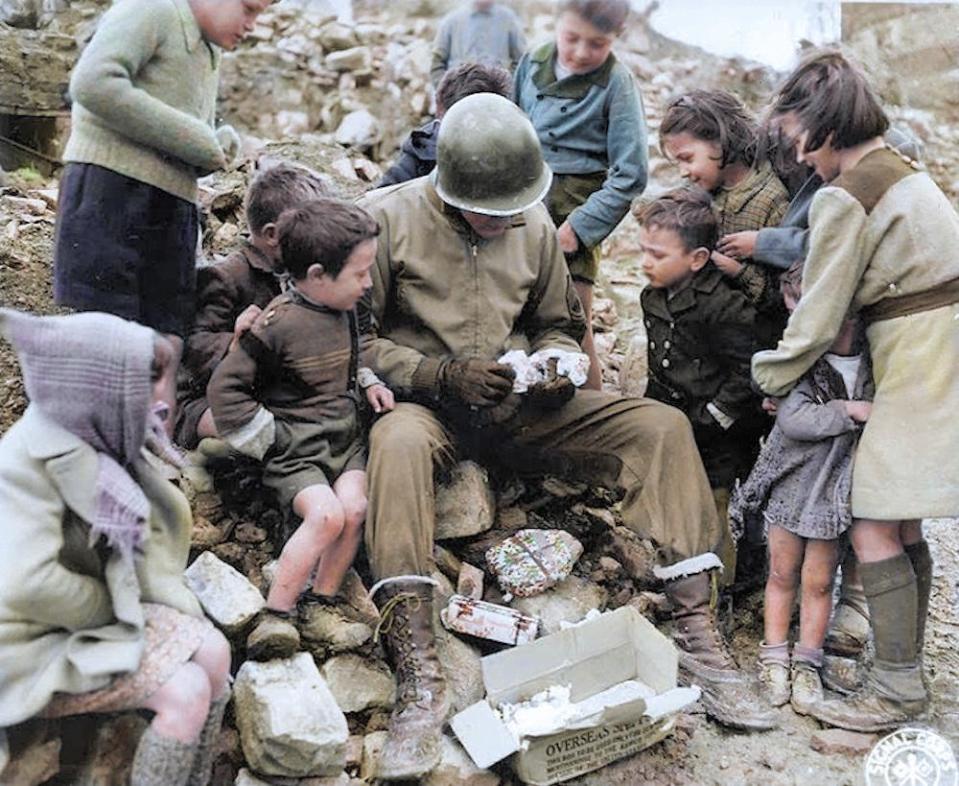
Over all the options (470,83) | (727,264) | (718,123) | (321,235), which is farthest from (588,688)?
(470,83)

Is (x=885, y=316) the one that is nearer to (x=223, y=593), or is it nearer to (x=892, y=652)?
(x=892, y=652)

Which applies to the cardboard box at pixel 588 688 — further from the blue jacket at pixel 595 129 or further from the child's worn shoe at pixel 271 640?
the blue jacket at pixel 595 129

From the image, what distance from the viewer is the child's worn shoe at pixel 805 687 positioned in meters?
3.46

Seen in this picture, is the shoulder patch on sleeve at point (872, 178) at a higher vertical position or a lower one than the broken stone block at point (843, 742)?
higher

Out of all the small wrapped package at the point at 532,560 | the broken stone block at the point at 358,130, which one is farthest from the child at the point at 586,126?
the broken stone block at the point at 358,130

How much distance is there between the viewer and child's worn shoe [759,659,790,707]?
350 cm

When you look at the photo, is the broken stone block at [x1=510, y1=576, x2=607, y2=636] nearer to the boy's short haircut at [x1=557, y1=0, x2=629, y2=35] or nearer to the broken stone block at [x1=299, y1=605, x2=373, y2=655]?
the broken stone block at [x1=299, y1=605, x2=373, y2=655]

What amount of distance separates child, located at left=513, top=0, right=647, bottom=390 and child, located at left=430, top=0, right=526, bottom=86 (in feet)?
1.23

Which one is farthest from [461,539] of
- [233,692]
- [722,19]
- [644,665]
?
[722,19]

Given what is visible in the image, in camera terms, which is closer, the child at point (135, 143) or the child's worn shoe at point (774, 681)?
the child at point (135, 143)

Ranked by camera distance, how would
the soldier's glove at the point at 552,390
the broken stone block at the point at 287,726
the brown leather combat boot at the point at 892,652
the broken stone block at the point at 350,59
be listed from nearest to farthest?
the broken stone block at the point at 287,726 → the brown leather combat boot at the point at 892,652 → the soldier's glove at the point at 552,390 → the broken stone block at the point at 350,59

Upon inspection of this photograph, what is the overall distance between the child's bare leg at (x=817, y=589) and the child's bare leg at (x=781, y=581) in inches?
1.7

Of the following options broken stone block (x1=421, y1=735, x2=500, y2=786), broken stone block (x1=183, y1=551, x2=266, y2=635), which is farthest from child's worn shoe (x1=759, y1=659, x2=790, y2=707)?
broken stone block (x1=183, y1=551, x2=266, y2=635)

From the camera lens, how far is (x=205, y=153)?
307 cm
